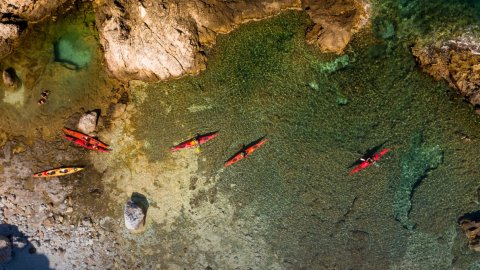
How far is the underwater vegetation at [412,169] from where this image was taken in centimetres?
1652

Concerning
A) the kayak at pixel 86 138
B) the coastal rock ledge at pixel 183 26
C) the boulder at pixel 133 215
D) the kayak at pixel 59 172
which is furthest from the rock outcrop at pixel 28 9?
the boulder at pixel 133 215

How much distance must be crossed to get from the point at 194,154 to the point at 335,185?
21.4ft

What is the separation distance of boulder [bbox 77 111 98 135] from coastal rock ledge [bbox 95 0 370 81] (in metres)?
2.46

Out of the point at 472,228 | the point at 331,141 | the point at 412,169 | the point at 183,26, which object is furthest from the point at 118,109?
the point at 472,228

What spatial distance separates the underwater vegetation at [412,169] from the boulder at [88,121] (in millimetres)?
13915

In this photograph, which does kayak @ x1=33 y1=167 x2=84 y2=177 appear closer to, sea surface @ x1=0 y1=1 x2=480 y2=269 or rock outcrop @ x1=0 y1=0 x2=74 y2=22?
sea surface @ x1=0 y1=1 x2=480 y2=269

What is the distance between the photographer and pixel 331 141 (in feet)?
55.1

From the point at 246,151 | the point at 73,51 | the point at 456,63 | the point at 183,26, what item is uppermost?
the point at 73,51

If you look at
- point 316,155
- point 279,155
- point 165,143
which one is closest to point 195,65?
point 165,143

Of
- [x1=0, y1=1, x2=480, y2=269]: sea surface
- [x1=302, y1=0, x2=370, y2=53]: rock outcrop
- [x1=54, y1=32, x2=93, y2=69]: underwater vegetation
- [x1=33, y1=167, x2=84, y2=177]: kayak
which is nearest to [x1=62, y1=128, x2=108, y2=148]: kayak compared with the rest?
[x1=0, y1=1, x2=480, y2=269]: sea surface

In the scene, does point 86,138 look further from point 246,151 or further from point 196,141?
point 246,151

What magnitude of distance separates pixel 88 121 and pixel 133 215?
4.75m

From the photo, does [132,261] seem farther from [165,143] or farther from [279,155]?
[279,155]

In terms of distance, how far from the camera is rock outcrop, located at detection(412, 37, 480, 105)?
1556 cm
